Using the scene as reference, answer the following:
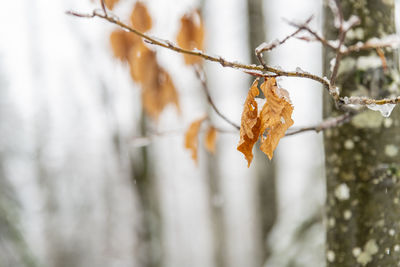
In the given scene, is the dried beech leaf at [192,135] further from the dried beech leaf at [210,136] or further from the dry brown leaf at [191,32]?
the dry brown leaf at [191,32]

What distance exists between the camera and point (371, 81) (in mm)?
915

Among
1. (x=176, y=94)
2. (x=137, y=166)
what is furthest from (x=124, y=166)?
(x=176, y=94)

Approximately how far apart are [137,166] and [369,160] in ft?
10.5

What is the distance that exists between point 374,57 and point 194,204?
20.1 meters

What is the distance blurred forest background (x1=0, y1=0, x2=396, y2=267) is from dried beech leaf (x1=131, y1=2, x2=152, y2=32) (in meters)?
0.06

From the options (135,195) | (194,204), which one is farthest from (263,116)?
(194,204)

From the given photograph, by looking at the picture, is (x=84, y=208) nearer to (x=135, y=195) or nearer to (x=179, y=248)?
(x=179, y=248)

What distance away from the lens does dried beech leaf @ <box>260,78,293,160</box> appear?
1.95 ft

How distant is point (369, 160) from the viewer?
91 cm

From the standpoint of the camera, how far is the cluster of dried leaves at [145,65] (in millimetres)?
1241

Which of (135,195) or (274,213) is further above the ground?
(135,195)

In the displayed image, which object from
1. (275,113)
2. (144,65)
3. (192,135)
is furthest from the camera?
(144,65)

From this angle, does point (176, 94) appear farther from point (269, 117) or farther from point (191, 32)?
point (269, 117)

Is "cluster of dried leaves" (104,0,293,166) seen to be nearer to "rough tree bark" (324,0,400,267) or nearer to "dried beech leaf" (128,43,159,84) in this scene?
"dried beech leaf" (128,43,159,84)
